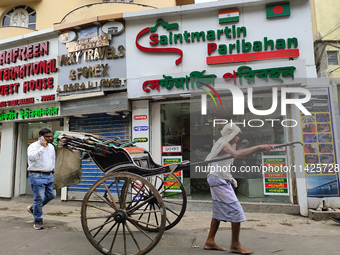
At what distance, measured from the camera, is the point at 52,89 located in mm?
7305

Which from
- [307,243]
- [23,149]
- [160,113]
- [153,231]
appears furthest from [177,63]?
A: [23,149]

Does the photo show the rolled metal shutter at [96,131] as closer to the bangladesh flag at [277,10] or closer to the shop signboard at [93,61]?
the shop signboard at [93,61]

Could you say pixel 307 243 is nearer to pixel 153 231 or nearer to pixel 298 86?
pixel 153 231

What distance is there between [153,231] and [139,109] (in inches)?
139

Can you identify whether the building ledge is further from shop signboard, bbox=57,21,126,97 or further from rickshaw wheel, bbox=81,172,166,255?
rickshaw wheel, bbox=81,172,166,255

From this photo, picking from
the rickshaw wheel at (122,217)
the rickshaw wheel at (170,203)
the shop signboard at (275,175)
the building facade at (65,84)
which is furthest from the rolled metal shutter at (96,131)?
the shop signboard at (275,175)

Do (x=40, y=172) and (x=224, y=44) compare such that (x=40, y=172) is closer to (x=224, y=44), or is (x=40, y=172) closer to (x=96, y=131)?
(x=96, y=131)

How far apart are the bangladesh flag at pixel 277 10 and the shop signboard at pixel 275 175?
343cm

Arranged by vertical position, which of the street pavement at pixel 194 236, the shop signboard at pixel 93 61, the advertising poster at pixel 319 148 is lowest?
the street pavement at pixel 194 236

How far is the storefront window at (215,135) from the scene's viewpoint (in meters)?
6.02

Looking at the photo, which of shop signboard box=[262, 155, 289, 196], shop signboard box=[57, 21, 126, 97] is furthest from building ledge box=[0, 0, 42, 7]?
shop signboard box=[262, 155, 289, 196]

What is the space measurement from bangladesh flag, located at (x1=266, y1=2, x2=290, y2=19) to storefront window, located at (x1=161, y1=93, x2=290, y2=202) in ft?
6.54

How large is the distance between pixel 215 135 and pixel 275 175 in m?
1.71

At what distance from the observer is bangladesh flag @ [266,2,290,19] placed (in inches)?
233
